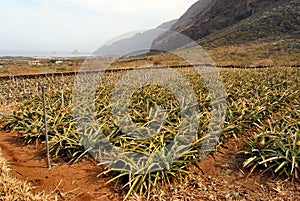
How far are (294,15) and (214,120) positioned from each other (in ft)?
137

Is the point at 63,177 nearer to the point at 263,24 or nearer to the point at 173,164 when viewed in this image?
the point at 173,164

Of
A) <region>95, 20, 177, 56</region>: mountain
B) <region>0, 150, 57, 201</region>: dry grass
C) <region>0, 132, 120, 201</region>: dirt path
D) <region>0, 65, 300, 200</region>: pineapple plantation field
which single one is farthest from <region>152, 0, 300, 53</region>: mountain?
<region>0, 150, 57, 201</region>: dry grass

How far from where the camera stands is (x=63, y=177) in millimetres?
3455

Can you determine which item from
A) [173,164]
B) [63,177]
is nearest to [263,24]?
[173,164]

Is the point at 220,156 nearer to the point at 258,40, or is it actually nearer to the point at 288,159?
the point at 288,159

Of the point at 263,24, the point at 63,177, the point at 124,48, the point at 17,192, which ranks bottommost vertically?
the point at 63,177

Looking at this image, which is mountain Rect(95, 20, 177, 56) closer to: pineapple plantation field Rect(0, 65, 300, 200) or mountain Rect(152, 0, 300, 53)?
pineapple plantation field Rect(0, 65, 300, 200)

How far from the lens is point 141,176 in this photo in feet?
10.3

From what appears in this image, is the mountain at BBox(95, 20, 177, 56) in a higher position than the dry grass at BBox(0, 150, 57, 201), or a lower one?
higher

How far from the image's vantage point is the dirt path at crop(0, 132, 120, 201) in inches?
121

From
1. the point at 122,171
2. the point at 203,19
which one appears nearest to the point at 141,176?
the point at 122,171

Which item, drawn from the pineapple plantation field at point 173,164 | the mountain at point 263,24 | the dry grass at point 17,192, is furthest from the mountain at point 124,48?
the mountain at point 263,24

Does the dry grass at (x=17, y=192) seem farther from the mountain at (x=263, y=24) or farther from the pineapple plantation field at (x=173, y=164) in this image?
the mountain at (x=263, y=24)

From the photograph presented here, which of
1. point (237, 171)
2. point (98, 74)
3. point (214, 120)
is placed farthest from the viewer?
point (98, 74)
